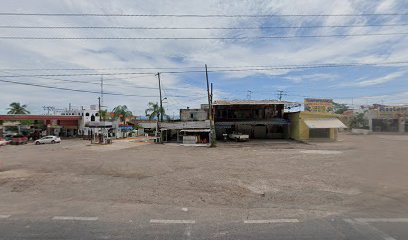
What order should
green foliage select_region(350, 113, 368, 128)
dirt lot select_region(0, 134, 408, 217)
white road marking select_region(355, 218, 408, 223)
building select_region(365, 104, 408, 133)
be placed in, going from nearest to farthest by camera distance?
white road marking select_region(355, 218, 408, 223) → dirt lot select_region(0, 134, 408, 217) → building select_region(365, 104, 408, 133) → green foliage select_region(350, 113, 368, 128)

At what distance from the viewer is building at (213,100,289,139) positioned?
4409 centimetres

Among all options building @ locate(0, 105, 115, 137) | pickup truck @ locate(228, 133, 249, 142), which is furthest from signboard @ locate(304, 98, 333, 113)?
building @ locate(0, 105, 115, 137)

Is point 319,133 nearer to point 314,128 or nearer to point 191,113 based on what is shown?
point 314,128

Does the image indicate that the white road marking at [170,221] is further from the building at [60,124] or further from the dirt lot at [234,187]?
the building at [60,124]

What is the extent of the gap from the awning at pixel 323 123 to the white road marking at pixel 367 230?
33.4 m

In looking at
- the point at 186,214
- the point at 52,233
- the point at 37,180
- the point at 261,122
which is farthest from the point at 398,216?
the point at 261,122

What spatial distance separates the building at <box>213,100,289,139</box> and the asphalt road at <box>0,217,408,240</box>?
121ft

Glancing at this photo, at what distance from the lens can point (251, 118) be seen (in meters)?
47.1

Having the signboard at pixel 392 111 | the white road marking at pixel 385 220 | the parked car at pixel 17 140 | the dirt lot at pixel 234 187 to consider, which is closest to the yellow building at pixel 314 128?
the dirt lot at pixel 234 187

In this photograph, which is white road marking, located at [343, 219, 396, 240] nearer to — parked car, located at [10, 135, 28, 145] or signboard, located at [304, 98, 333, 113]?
parked car, located at [10, 135, 28, 145]

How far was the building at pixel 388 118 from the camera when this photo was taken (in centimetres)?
6210

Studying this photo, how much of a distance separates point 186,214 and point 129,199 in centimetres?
251

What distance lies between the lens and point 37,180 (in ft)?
42.0

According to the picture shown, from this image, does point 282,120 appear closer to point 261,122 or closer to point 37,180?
point 261,122
